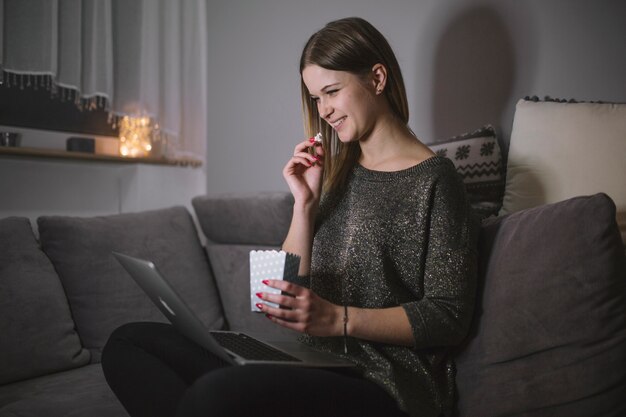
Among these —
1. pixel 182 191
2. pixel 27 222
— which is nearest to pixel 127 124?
pixel 182 191

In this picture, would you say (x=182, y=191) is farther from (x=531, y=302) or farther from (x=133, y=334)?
(x=531, y=302)

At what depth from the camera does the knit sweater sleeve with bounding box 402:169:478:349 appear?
99 cm

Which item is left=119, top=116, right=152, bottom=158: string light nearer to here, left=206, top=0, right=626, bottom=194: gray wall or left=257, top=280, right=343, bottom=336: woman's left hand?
left=206, top=0, right=626, bottom=194: gray wall

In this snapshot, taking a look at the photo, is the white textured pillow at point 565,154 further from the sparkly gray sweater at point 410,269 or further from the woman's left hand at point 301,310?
the woman's left hand at point 301,310

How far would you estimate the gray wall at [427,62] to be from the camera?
140 cm

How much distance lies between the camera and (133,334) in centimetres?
114

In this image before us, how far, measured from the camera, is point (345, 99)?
3.91ft

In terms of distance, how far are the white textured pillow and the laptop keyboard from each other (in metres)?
0.68

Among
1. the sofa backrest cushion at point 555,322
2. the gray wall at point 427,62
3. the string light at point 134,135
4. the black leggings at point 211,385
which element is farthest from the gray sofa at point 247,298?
the string light at point 134,135

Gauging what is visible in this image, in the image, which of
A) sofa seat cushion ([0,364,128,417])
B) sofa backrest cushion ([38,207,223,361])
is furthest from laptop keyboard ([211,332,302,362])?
sofa backrest cushion ([38,207,223,361])

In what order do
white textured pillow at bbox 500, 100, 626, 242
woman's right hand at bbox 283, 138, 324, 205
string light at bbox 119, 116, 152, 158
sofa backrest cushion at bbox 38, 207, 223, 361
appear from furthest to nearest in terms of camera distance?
string light at bbox 119, 116, 152, 158 → sofa backrest cushion at bbox 38, 207, 223, 361 → woman's right hand at bbox 283, 138, 324, 205 → white textured pillow at bbox 500, 100, 626, 242

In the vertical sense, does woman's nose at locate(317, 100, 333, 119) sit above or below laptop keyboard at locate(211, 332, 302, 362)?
above

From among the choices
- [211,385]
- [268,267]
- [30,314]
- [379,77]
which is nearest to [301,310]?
[268,267]

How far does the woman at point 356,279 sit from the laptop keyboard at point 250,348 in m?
0.05
